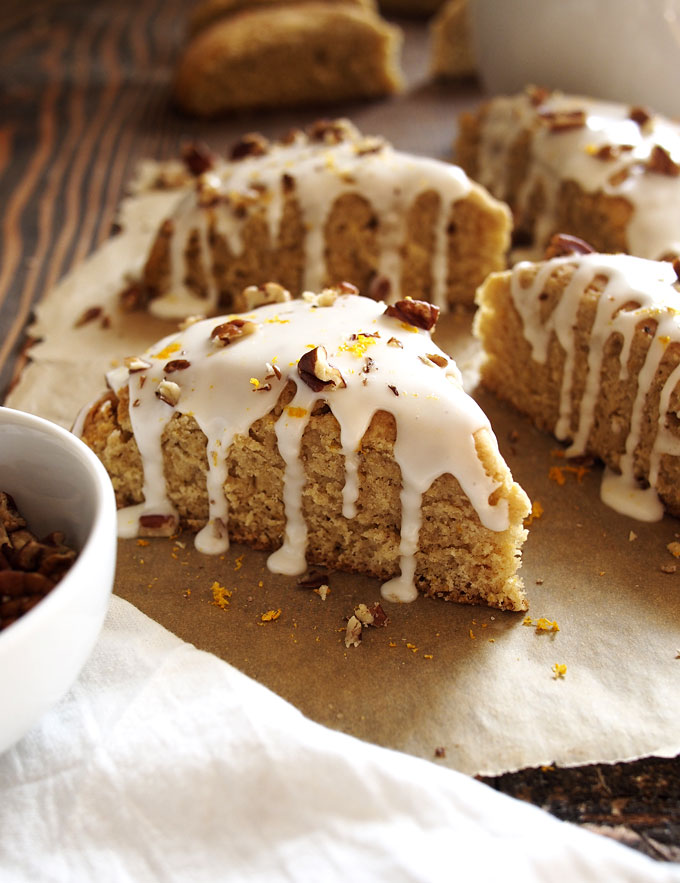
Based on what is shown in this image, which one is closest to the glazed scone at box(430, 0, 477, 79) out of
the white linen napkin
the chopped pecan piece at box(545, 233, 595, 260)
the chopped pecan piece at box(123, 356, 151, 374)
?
the chopped pecan piece at box(545, 233, 595, 260)

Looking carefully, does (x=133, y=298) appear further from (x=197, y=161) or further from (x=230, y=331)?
(x=230, y=331)

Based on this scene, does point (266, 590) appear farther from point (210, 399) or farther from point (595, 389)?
point (595, 389)

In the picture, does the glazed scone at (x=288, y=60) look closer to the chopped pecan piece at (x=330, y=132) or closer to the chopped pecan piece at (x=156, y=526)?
the chopped pecan piece at (x=330, y=132)

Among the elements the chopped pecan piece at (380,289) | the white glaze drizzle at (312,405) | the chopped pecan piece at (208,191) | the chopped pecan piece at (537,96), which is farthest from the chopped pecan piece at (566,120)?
the white glaze drizzle at (312,405)

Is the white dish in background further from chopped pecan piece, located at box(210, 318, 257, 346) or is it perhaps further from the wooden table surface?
chopped pecan piece, located at box(210, 318, 257, 346)

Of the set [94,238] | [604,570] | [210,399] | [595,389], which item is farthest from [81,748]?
[94,238]

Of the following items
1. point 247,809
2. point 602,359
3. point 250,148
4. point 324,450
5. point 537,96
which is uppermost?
point 537,96

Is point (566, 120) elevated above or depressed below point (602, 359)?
above

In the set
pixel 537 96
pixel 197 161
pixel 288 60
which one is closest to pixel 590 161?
pixel 537 96
